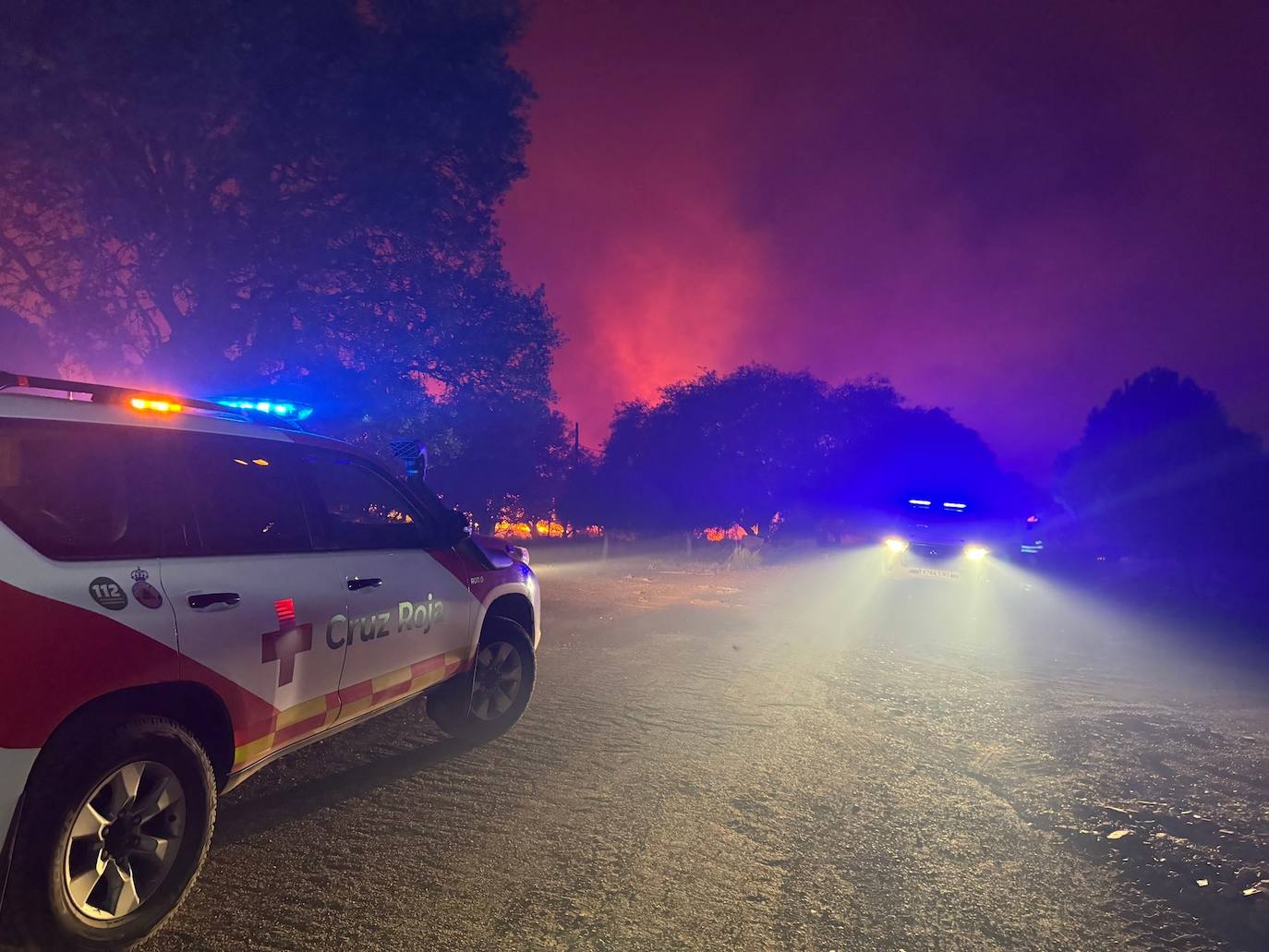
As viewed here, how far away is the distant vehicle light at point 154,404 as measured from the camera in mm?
3180

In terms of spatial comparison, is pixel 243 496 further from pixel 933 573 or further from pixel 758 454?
pixel 758 454

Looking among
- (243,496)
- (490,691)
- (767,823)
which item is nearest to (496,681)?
(490,691)

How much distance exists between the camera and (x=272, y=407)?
4500mm

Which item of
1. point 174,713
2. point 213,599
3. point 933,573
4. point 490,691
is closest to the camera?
point 174,713

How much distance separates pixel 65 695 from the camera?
251 centimetres

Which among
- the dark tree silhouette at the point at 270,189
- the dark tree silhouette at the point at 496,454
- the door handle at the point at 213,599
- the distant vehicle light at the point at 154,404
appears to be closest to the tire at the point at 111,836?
the door handle at the point at 213,599

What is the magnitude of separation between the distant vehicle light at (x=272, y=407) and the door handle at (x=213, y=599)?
132 cm

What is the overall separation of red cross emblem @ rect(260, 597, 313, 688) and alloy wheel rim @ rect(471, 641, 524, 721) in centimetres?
180

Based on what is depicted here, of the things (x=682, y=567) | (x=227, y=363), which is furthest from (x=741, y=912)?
(x=682, y=567)

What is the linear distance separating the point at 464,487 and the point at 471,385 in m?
18.2

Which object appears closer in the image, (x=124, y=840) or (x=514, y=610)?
(x=124, y=840)

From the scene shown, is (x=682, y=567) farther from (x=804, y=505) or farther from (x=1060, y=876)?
(x=804, y=505)

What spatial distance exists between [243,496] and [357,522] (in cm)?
116

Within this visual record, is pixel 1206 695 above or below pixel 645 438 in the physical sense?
below
